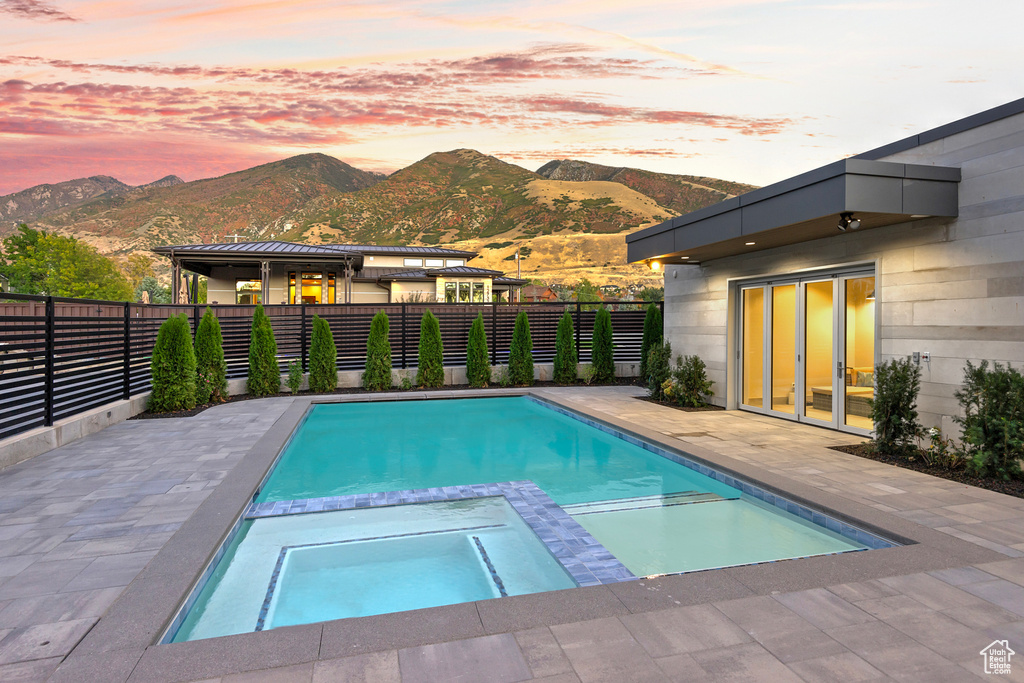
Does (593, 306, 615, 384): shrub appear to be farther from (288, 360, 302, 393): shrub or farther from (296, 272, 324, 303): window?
(296, 272, 324, 303): window

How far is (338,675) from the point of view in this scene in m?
2.03

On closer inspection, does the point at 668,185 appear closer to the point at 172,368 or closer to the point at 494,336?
the point at 494,336

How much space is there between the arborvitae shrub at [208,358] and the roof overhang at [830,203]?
846 cm

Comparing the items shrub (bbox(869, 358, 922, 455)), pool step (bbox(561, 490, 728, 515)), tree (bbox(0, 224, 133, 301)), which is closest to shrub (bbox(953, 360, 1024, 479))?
shrub (bbox(869, 358, 922, 455))

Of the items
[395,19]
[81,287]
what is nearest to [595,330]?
[395,19]

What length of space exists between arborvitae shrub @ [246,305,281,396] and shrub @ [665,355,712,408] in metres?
8.03

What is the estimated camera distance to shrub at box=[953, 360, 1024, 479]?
4.57 meters

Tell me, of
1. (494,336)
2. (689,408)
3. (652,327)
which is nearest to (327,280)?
(494,336)

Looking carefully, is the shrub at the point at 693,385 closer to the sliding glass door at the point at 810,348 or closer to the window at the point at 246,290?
the sliding glass door at the point at 810,348

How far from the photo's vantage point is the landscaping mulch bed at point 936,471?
15.0ft

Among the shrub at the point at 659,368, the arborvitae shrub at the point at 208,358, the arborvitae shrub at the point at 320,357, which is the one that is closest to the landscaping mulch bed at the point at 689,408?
the shrub at the point at 659,368

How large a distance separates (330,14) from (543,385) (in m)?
→ 18.7

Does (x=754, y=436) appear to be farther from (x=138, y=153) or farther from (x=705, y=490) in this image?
(x=138, y=153)

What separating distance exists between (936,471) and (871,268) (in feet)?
8.34
